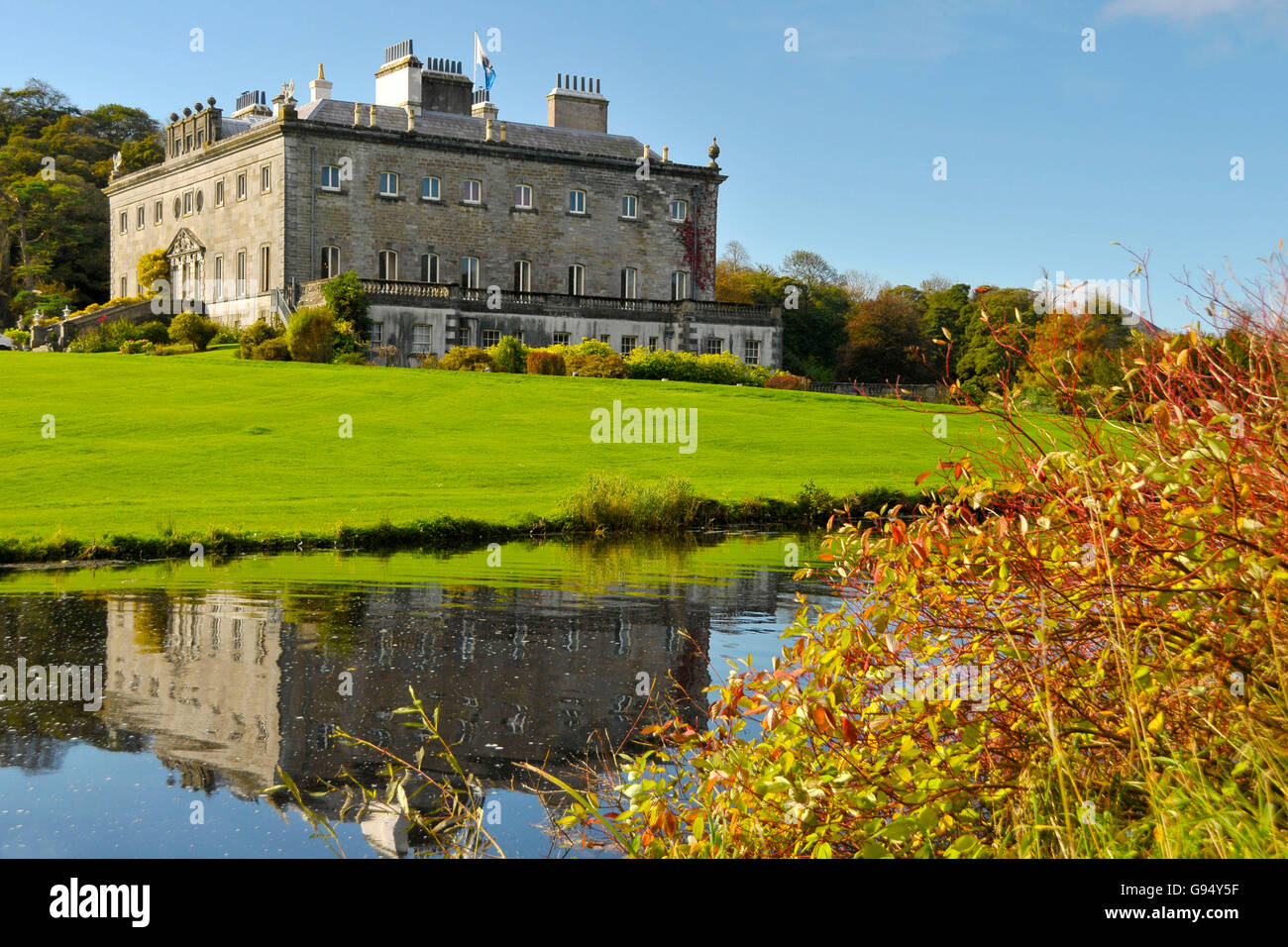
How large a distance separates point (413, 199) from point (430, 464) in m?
34.1

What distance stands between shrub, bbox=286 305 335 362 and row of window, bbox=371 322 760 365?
12.9ft

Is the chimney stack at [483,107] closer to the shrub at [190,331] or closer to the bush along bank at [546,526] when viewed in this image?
the shrub at [190,331]

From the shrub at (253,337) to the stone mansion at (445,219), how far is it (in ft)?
14.1

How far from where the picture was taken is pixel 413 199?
6016 cm

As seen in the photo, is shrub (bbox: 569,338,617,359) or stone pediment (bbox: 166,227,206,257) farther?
stone pediment (bbox: 166,227,206,257)

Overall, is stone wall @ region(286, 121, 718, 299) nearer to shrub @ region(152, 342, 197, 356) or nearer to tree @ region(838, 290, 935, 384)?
shrub @ region(152, 342, 197, 356)

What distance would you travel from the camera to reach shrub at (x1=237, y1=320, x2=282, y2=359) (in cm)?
4650

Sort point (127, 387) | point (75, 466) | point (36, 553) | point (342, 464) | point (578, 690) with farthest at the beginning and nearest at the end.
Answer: point (127, 387)
point (342, 464)
point (75, 466)
point (36, 553)
point (578, 690)

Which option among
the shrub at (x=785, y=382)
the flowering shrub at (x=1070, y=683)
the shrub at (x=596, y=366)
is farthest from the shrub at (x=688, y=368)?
the flowering shrub at (x=1070, y=683)

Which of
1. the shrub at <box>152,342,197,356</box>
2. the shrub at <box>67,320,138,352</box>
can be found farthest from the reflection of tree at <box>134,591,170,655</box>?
the shrub at <box>67,320,138,352</box>

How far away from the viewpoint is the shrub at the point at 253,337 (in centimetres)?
4650

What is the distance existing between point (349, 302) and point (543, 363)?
930cm
